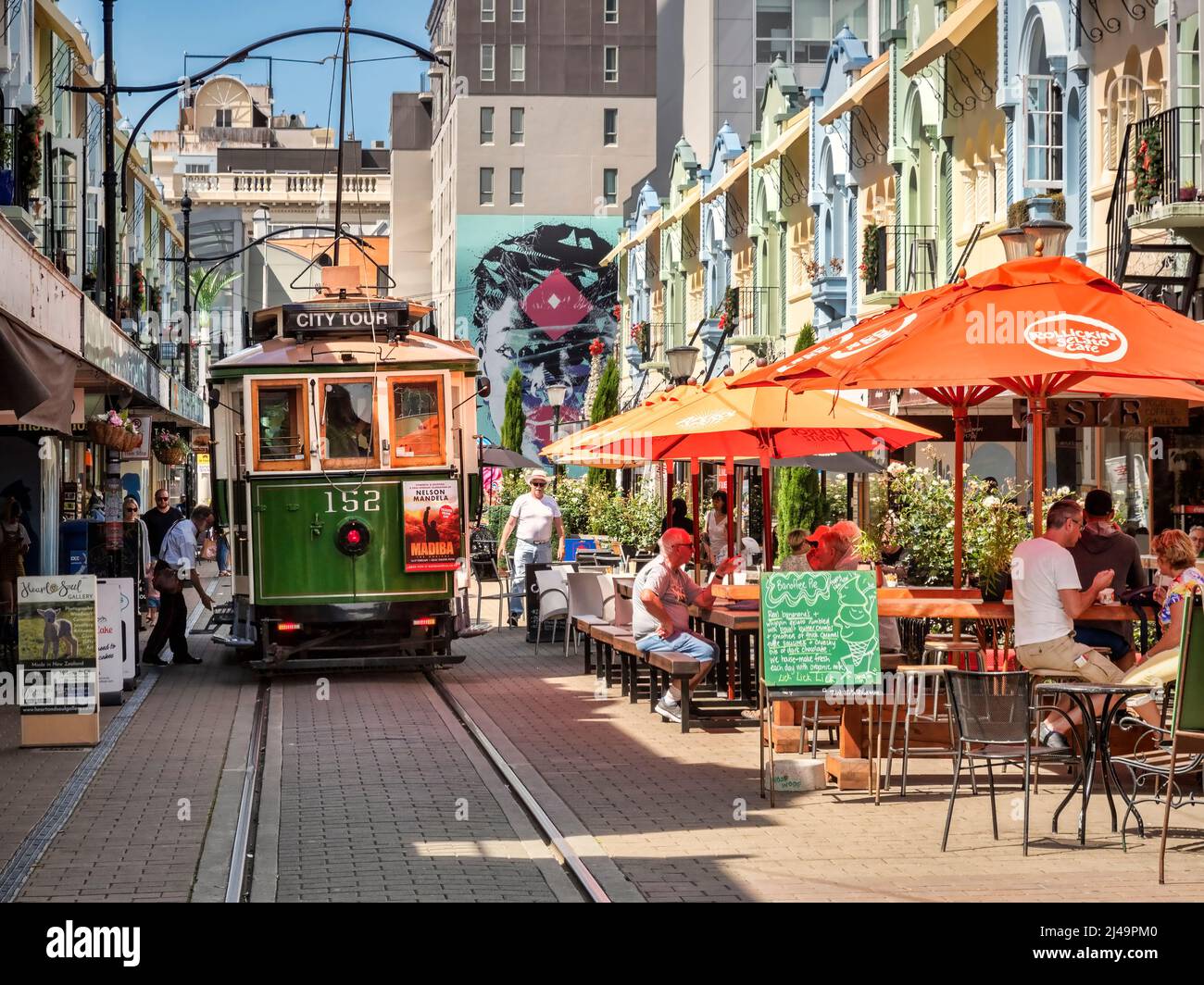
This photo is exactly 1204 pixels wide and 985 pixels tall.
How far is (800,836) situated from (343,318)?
10.1m

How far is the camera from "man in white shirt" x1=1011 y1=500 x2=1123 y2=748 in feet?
37.6

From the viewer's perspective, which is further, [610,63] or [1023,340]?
[610,63]

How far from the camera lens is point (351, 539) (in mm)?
18266

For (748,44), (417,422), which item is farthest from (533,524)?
(748,44)

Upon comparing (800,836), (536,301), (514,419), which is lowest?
(800,836)

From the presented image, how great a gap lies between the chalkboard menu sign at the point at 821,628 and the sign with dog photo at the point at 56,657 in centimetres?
537

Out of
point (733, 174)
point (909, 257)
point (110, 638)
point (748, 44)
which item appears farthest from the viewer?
point (748, 44)

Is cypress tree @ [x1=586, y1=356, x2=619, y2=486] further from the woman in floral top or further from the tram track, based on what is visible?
the woman in floral top

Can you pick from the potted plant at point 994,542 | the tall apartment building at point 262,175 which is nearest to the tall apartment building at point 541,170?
the tall apartment building at point 262,175

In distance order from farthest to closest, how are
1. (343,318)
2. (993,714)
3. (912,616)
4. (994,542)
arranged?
(343,318) < (994,542) < (912,616) < (993,714)

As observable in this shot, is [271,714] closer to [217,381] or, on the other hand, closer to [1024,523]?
[217,381]

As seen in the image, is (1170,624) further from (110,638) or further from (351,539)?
(110,638)

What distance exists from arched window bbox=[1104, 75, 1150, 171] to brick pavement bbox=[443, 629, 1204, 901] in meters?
9.84
